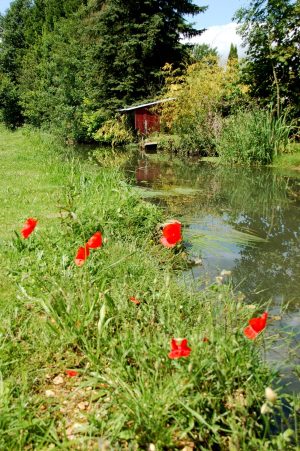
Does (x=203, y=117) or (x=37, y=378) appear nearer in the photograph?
(x=37, y=378)

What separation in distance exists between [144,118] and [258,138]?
996 centimetres

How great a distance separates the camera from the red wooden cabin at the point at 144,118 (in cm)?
1931

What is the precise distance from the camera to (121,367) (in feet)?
6.47

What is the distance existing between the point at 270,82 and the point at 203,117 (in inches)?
97.1

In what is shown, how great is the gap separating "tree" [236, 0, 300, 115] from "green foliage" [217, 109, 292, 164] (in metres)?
0.87

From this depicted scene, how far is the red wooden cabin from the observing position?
63.4 ft

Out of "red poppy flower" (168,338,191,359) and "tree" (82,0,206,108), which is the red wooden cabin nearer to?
"tree" (82,0,206,108)

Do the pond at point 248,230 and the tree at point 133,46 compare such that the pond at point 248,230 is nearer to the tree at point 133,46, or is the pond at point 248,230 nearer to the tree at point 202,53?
the tree at point 202,53

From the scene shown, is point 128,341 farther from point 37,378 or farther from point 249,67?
point 249,67

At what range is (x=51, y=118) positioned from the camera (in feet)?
82.4

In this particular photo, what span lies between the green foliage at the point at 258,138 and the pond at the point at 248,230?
0.62 meters

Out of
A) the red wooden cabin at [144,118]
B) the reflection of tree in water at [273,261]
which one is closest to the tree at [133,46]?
the red wooden cabin at [144,118]

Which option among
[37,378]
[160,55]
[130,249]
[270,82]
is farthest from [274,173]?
[160,55]

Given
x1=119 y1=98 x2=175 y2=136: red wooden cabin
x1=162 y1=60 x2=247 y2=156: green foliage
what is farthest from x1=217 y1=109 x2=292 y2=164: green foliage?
x1=119 y1=98 x2=175 y2=136: red wooden cabin
